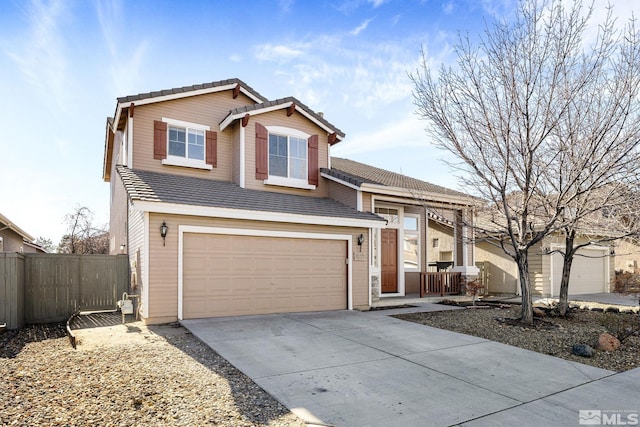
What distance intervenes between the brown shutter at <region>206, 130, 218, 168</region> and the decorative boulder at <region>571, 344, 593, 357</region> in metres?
9.63

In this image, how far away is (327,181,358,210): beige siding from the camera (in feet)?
38.9

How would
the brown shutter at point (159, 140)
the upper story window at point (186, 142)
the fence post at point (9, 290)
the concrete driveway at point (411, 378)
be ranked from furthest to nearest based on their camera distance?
the upper story window at point (186, 142)
the brown shutter at point (159, 140)
the fence post at point (9, 290)
the concrete driveway at point (411, 378)

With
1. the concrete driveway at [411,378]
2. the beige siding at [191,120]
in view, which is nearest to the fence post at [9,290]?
the beige siding at [191,120]

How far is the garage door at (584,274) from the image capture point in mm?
16342

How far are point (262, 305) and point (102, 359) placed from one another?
426 centimetres

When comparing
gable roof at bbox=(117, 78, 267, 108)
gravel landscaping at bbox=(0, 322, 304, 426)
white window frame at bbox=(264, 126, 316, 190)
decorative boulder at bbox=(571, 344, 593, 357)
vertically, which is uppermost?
gable roof at bbox=(117, 78, 267, 108)

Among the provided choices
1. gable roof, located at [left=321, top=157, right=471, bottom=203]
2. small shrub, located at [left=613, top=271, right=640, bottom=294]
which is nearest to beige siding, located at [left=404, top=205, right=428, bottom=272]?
gable roof, located at [left=321, top=157, right=471, bottom=203]

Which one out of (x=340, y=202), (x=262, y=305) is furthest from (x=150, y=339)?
(x=340, y=202)

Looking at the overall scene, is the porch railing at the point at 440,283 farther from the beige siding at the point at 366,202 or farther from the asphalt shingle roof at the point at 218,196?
the asphalt shingle roof at the point at 218,196

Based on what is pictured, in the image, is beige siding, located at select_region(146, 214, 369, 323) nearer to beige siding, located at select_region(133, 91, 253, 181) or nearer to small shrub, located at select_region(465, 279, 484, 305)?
beige siding, located at select_region(133, 91, 253, 181)

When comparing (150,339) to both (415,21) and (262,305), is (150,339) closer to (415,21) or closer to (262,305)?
(262,305)

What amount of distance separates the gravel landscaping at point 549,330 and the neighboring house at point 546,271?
4666 mm

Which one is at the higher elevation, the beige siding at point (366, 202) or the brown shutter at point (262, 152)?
the brown shutter at point (262, 152)

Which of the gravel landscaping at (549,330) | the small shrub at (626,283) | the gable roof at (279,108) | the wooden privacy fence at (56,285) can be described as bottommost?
the small shrub at (626,283)
